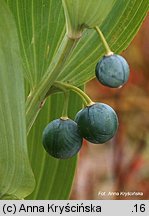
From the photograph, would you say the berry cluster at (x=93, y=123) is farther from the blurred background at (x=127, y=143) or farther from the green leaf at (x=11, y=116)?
the blurred background at (x=127, y=143)

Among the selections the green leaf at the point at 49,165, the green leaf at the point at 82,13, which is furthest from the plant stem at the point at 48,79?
the green leaf at the point at 49,165

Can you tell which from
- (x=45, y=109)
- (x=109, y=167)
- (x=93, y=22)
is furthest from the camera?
(x=109, y=167)

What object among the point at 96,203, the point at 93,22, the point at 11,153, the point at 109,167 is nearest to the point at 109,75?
the point at 93,22

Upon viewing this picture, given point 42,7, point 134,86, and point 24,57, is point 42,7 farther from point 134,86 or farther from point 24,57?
point 134,86

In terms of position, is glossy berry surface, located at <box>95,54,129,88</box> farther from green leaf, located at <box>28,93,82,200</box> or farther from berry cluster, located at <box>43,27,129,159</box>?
green leaf, located at <box>28,93,82,200</box>

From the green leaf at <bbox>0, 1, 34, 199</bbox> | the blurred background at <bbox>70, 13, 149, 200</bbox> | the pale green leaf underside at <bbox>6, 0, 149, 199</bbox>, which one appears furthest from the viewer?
the blurred background at <bbox>70, 13, 149, 200</bbox>

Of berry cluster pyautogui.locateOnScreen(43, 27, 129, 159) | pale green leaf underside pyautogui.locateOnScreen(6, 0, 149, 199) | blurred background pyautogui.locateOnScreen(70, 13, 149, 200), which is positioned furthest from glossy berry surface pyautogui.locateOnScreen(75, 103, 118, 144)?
blurred background pyautogui.locateOnScreen(70, 13, 149, 200)

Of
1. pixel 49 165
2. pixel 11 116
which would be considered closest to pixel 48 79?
A: pixel 11 116
